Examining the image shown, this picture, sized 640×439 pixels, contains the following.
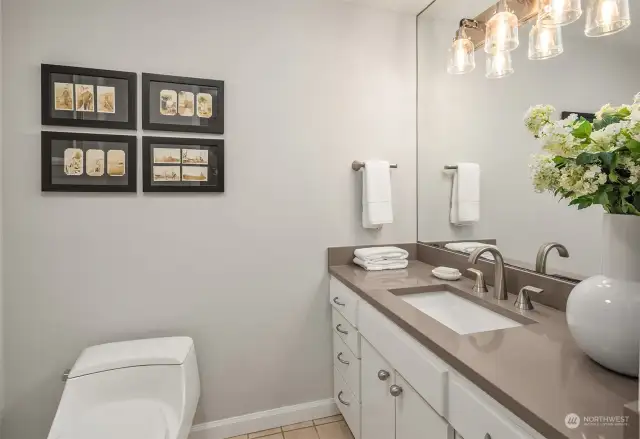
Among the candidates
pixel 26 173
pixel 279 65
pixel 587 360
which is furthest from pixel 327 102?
pixel 587 360

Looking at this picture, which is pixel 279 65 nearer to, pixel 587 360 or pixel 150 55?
pixel 150 55

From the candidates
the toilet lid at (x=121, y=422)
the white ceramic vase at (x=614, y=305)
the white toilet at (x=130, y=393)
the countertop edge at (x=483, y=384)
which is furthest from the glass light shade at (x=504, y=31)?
the toilet lid at (x=121, y=422)

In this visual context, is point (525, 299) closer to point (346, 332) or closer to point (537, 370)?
point (537, 370)

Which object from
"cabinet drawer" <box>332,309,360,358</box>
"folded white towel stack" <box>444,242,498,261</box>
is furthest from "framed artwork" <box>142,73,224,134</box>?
"folded white towel stack" <box>444,242,498,261</box>

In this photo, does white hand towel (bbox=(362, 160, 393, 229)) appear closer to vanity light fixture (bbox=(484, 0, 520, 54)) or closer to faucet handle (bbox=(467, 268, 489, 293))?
faucet handle (bbox=(467, 268, 489, 293))

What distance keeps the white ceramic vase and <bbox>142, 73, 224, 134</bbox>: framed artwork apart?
1.62m

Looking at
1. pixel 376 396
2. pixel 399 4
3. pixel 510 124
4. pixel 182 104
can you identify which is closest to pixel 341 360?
pixel 376 396

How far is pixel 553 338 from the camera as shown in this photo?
1028 millimetres

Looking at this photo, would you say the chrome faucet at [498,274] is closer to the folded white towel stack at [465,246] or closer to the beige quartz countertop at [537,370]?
the beige quartz countertop at [537,370]

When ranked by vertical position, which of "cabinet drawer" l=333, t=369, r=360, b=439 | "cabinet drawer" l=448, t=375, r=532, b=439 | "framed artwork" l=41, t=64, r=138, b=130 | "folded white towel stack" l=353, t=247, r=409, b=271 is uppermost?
"framed artwork" l=41, t=64, r=138, b=130

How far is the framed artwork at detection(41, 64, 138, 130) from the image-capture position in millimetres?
1565

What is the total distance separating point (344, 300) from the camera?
179 cm

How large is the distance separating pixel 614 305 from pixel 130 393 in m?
1.71

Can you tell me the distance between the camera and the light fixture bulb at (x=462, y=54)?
1.78 m
